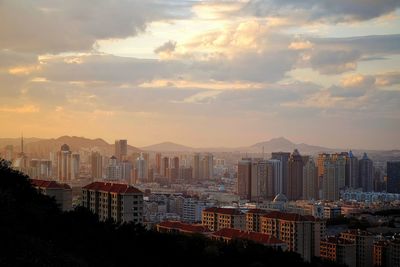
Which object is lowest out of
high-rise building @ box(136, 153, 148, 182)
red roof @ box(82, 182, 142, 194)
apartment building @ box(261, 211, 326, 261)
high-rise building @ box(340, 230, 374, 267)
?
high-rise building @ box(340, 230, 374, 267)

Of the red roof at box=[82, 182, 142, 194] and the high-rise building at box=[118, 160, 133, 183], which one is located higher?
the red roof at box=[82, 182, 142, 194]

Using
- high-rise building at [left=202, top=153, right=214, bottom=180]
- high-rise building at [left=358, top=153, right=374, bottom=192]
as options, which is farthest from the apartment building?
high-rise building at [left=202, top=153, right=214, bottom=180]

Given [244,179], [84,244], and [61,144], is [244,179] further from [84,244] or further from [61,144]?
[84,244]

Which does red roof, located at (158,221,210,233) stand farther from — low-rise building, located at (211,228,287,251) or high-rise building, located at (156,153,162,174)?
high-rise building, located at (156,153,162,174)

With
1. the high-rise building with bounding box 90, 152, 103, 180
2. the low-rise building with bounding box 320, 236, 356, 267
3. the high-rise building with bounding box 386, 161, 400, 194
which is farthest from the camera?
the high-rise building with bounding box 386, 161, 400, 194

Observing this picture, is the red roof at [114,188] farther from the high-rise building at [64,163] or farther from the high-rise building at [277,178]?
the high-rise building at [277,178]

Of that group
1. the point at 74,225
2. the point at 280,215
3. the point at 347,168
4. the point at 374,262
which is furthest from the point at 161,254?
the point at 347,168
